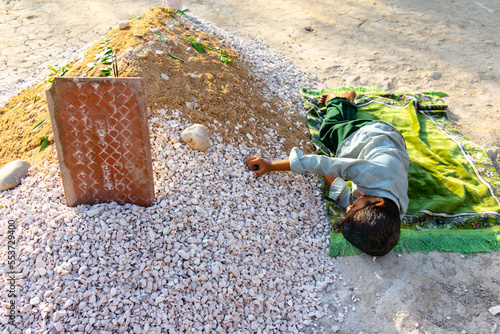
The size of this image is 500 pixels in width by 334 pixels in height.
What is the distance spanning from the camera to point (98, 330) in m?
1.69

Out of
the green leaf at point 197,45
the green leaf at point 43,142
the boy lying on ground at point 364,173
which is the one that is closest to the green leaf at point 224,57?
the green leaf at point 197,45

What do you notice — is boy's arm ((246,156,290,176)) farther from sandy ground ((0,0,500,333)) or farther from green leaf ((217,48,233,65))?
green leaf ((217,48,233,65))

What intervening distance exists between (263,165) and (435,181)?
1384mm

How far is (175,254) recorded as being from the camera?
76.9 inches

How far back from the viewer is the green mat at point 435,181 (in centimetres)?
237

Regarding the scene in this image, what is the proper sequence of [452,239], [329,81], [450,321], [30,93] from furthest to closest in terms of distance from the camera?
[329,81], [30,93], [452,239], [450,321]

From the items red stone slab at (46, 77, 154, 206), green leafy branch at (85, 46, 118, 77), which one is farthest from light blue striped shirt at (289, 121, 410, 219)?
green leafy branch at (85, 46, 118, 77)

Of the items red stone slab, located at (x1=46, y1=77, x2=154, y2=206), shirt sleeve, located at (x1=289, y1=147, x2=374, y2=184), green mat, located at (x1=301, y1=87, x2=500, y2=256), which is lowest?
green mat, located at (x1=301, y1=87, x2=500, y2=256)

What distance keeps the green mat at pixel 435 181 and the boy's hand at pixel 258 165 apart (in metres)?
0.50

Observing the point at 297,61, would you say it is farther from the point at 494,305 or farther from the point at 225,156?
the point at 494,305

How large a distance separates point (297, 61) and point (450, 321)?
3.31 metres

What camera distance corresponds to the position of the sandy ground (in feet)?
6.67

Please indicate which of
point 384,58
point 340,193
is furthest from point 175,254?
point 384,58

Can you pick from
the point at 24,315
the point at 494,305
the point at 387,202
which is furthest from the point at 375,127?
the point at 24,315
